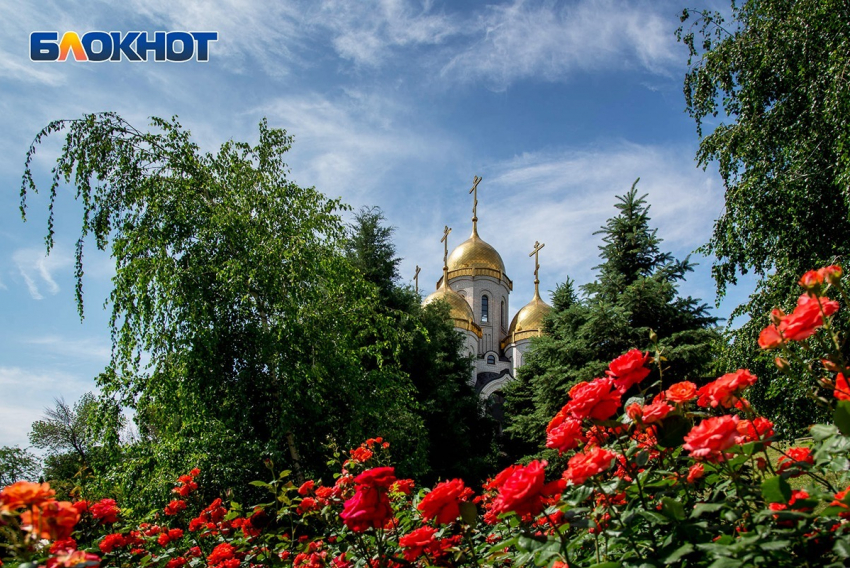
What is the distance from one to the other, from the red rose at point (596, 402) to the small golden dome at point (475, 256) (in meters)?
27.6

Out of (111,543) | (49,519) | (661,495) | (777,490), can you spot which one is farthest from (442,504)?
(111,543)

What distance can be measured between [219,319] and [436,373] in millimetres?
8076

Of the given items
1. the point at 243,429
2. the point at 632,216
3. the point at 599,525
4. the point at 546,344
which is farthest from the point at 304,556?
the point at 632,216

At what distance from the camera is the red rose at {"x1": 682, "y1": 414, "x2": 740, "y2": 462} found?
1.27 metres

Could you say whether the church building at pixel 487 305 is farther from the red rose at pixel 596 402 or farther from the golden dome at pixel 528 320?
the red rose at pixel 596 402

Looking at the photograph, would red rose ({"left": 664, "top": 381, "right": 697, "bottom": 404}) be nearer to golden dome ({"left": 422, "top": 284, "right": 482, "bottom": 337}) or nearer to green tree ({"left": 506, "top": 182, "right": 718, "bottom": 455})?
green tree ({"left": 506, "top": 182, "right": 718, "bottom": 455})

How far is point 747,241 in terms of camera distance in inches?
297

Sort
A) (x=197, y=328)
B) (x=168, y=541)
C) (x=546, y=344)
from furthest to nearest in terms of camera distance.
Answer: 1. (x=546, y=344)
2. (x=197, y=328)
3. (x=168, y=541)

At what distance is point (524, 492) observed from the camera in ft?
4.58

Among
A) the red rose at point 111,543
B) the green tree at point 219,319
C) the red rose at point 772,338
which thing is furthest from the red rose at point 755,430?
the green tree at point 219,319

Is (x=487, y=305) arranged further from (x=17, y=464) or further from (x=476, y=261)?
(x=17, y=464)

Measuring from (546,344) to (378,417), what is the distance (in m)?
5.42

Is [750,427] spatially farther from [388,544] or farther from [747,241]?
[747,241]

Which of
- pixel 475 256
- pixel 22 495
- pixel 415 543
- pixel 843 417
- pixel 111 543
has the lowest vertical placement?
pixel 111 543
